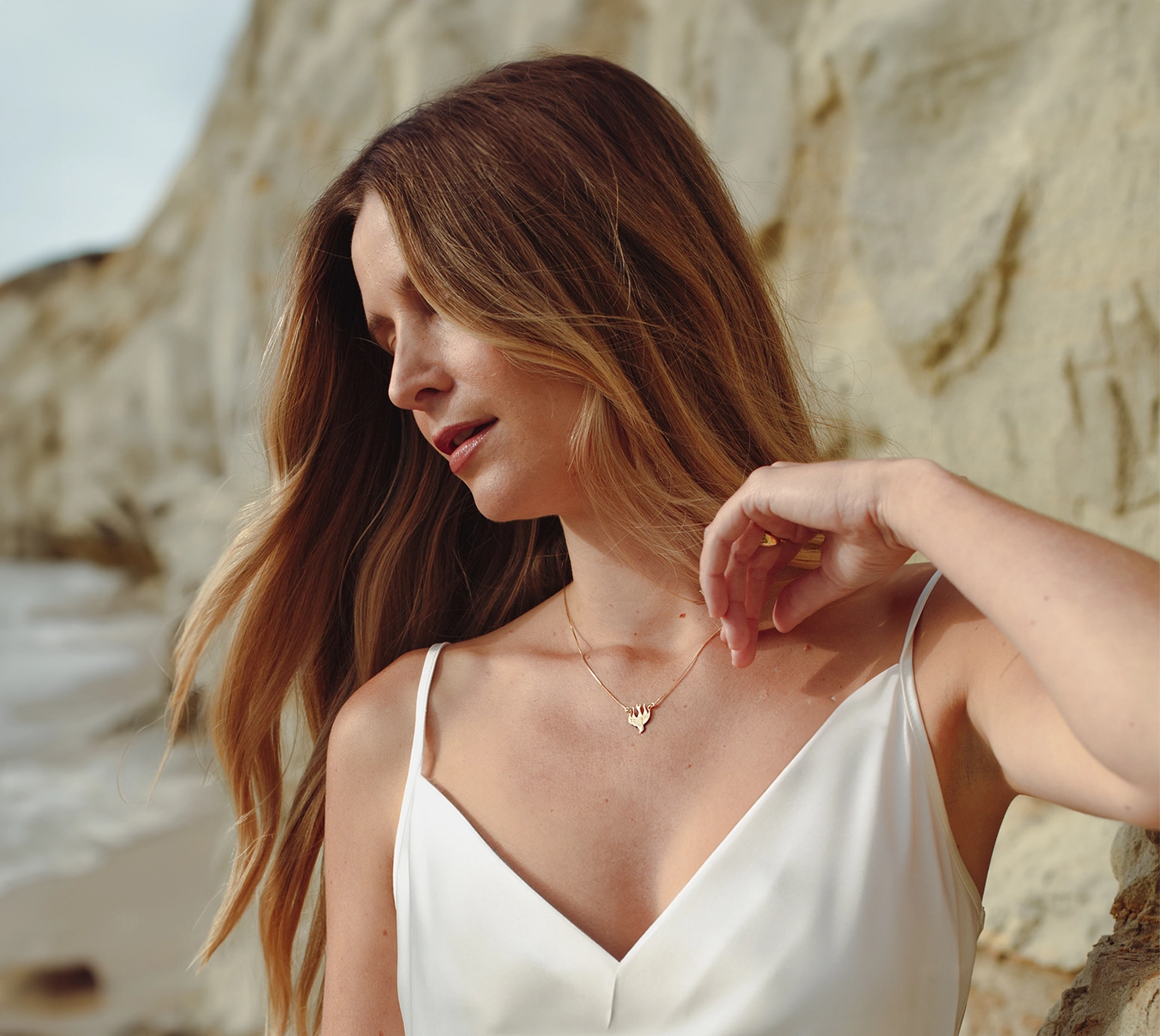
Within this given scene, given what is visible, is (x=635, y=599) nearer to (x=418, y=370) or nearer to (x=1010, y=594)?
(x=418, y=370)

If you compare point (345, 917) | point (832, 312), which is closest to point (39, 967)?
point (345, 917)

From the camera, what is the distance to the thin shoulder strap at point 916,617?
146 cm

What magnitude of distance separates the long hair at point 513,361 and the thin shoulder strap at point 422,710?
8.1 inches

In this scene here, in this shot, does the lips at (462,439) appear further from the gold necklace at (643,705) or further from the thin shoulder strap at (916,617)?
the thin shoulder strap at (916,617)

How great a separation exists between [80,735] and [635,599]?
6.37 meters

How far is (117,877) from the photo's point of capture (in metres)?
5.40

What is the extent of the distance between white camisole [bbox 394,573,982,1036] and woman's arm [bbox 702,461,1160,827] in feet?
0.46

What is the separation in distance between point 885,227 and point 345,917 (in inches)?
107

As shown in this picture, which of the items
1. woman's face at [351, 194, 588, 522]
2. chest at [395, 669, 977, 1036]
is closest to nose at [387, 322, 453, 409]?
woman's face at [351, 194, 588, 522]

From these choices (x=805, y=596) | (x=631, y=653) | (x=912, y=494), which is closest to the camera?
(x=912, y=494)

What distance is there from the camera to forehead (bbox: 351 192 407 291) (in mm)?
1591

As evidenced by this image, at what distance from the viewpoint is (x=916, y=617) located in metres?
1.47

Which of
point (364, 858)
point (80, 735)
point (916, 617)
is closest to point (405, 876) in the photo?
point (364, 858)

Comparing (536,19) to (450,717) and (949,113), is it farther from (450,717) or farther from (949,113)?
(450,717)
